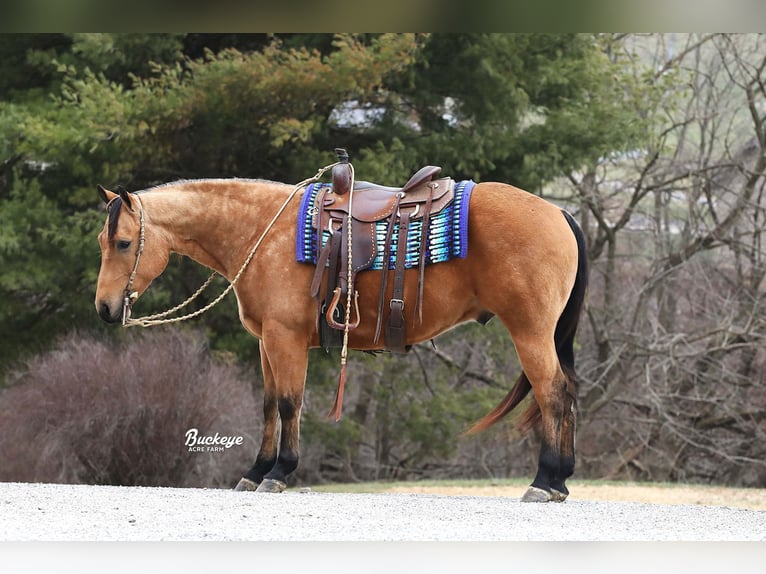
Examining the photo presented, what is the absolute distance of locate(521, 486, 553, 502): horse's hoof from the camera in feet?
18.7

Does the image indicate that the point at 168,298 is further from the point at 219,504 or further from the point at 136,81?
the point at 219,504

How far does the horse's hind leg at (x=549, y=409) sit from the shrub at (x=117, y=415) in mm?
4860

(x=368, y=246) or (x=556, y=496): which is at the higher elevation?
(x=368, y=246)

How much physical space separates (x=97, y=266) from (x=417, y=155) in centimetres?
383

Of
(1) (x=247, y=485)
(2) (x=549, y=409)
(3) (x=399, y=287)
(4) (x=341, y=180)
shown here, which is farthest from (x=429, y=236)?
(1) (x=247, y=485)

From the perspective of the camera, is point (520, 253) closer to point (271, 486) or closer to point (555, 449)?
point (555, 449)

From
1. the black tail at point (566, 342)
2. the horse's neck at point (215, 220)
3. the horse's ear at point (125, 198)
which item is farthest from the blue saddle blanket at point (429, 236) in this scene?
the horse's ear at point (125, 198)

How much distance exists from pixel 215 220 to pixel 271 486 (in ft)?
5.26

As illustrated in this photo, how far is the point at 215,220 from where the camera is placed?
603cm

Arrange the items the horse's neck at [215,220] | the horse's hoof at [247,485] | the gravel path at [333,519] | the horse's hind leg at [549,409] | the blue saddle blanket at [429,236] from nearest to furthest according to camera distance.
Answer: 1. the gravel path at [333,519]
2. the horse's hind leg at [549,409]
3. the blue saddle blanket at [429,236]
4. the horse's neck at [215,220]
5. the horse's hoof at [247,485]

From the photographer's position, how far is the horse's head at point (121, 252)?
571 centimetres

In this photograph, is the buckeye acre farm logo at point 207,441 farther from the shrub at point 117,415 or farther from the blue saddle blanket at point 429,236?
the blue saddle blanket at point 429,236

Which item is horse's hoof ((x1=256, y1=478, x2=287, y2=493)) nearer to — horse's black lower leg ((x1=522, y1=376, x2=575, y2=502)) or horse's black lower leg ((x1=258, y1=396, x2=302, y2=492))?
horse's black lower leg ((x1=258, y1=396, x2=302, y2=492))

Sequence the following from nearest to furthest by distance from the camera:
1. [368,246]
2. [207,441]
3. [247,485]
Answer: [368,246], [247,485], [207,441]
